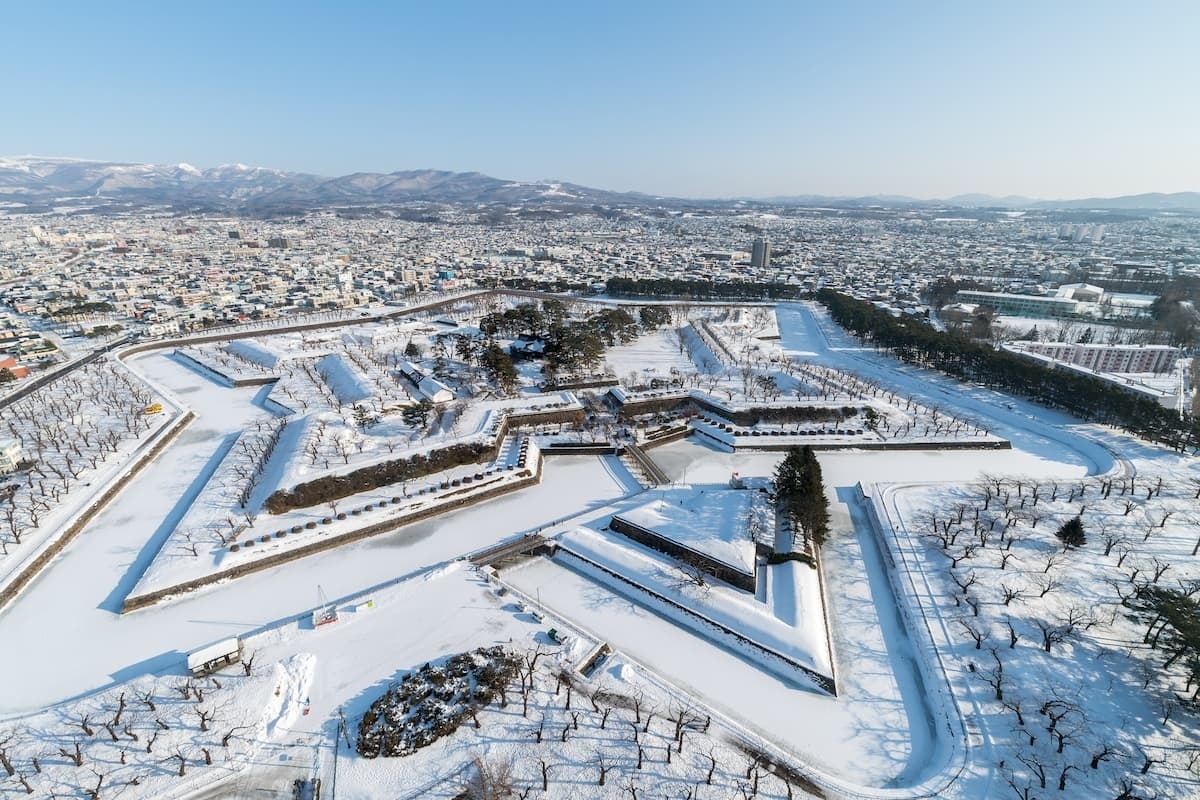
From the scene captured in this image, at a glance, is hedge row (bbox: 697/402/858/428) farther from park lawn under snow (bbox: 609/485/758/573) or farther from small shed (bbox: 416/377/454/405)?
small shed (bbox: 416/377/454/405)

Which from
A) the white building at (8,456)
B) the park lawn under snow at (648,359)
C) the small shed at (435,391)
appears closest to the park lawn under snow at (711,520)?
the park lawn under snow at (648,359)

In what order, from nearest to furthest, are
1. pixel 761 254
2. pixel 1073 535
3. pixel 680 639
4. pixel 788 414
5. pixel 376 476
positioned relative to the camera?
pixel 680 639, pixel 1073 535, pixel 376 476, pixel 788 414, pixel 761 254

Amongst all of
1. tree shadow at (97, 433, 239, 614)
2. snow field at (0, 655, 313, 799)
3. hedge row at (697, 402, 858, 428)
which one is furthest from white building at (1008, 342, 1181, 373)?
tree shadow at (97, 433, 239, 614)

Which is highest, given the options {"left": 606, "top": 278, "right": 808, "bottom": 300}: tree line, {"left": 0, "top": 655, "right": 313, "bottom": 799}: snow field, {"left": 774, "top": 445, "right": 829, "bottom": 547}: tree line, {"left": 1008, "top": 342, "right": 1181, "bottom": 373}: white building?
{"left": 606, "top": 278, "right": 808, "bottom": 300}: tree line

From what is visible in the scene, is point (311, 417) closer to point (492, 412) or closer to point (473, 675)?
point (492, 412)

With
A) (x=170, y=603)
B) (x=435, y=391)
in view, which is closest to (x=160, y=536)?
(x=170, y=603)

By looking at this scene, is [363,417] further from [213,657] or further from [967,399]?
[967,399]

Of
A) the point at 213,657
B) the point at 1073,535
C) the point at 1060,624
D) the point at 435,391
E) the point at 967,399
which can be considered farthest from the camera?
the point at 967,399
